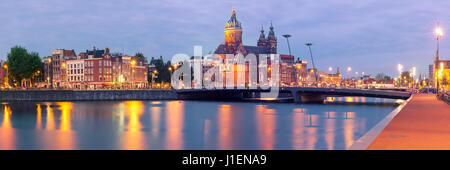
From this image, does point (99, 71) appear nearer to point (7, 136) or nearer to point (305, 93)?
point (305, 93)

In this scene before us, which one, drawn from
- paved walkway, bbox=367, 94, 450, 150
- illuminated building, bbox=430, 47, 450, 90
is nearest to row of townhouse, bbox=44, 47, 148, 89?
illuminated building, bbox=430, 47, 450, 90

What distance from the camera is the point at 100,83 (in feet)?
419

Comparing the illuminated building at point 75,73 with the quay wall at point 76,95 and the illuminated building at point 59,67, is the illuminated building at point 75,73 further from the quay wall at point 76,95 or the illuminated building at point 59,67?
the quay wall at point 76,95

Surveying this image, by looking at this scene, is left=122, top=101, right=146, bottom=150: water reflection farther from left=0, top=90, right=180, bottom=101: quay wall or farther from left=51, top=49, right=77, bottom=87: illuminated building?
left=51, top=49, right=77, bottom=87: illuminated building

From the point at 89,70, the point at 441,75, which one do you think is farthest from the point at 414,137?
the point at 89,70

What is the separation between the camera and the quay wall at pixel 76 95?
93.5 m

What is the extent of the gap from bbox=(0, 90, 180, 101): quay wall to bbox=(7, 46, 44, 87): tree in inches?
809

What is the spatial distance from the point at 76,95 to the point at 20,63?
26628mm

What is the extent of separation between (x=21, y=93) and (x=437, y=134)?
91034 mm

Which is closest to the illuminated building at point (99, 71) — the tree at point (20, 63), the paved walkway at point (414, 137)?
the tree at point (20, 63)

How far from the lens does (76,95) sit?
96.6 metres
